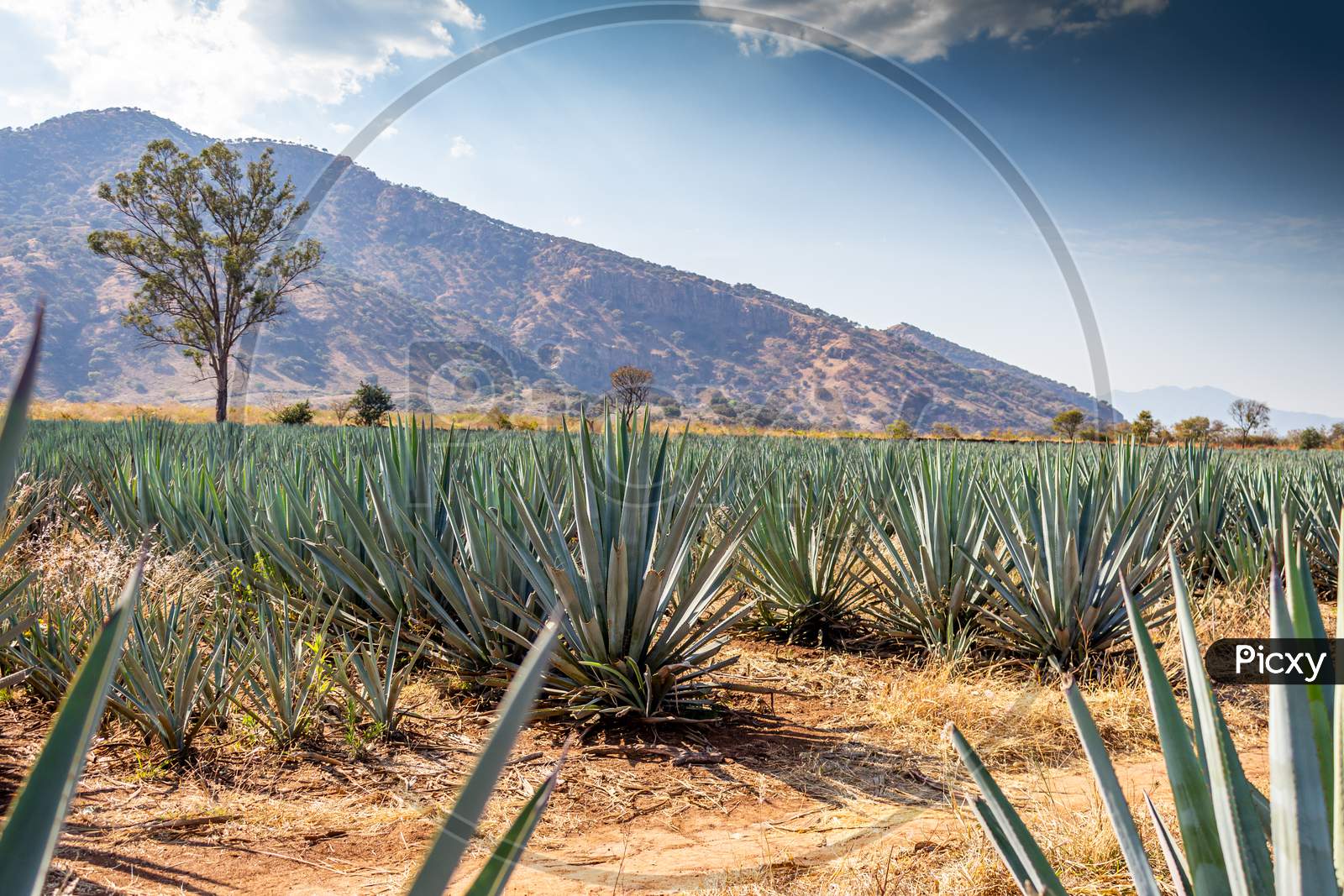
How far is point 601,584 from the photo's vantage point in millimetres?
3348

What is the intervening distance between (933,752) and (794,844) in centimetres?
104

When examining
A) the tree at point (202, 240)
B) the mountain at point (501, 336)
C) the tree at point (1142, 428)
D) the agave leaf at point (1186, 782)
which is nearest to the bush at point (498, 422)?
the mountain at point (501, 336)

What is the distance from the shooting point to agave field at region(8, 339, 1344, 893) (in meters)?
3.04

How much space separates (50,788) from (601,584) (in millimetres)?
2761

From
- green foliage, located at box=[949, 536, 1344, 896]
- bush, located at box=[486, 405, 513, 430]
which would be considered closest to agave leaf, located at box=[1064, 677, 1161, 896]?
green foliage, located at box=[949, 536, 1344, 896]

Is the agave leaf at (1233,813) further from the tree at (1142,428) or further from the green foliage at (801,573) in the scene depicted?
the tree at (1142,428)

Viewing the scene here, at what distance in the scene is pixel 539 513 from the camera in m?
4.15

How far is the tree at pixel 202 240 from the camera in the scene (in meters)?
33.4

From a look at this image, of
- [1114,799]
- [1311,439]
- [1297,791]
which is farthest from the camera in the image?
[1311,439]

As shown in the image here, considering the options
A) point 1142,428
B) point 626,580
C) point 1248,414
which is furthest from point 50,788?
point 1248,414

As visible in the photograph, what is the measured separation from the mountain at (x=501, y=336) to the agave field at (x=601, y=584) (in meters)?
26.2

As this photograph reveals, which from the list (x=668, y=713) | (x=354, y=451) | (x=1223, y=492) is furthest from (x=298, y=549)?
(x=1223, y=492)

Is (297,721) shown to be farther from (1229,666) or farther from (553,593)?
(1229,666)

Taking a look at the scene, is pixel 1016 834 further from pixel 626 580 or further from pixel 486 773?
pixel 626 580
